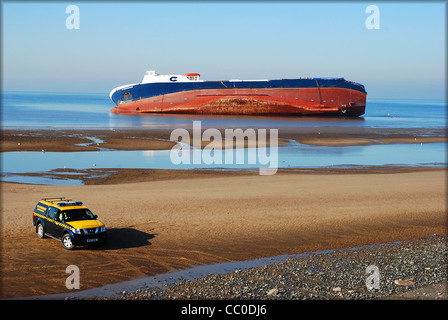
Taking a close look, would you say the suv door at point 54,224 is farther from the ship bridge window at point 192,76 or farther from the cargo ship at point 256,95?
the ship bridge window at point 192,76

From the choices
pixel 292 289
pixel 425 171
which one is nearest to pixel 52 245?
pixel 292 289

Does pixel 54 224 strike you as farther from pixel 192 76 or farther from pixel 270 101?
pixel 192 76

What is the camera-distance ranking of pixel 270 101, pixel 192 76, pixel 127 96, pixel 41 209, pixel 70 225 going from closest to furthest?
pixel 70 225 → pixel 41 209 → pixel 270 101 → pixel 192 76 → pixel 127 96

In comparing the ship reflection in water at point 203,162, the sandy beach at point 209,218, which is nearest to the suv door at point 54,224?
the sandy beach at point 209,218

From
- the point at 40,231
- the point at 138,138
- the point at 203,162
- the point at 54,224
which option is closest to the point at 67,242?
the point at 54,224

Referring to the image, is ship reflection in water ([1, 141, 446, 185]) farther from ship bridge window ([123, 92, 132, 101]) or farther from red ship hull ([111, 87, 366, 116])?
ship bridge window ([123, 92, 132, 101])

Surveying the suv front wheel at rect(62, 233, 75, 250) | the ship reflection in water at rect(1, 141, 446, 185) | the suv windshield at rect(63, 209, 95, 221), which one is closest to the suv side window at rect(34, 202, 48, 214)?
the suv windshield at rect(63, 209, 95, 221)

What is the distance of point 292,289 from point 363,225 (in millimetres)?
8607

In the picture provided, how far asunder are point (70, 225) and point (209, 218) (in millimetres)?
6682

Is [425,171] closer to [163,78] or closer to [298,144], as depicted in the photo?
[298,144]

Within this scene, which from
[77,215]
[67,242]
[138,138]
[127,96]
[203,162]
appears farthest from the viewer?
[127,96]

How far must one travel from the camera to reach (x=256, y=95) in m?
92.6

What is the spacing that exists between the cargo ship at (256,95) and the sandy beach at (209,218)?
2217 inches
